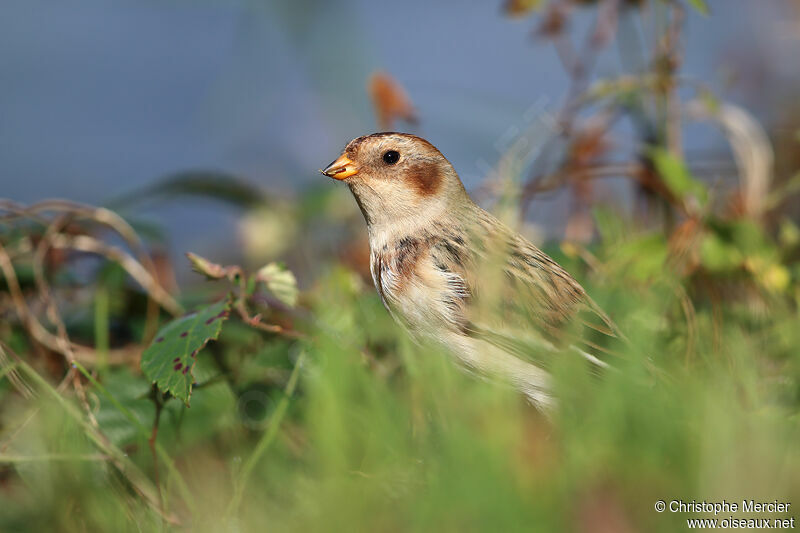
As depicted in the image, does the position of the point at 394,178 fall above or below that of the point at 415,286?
above

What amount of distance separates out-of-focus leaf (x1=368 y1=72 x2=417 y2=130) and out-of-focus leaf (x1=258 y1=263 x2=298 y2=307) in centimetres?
124

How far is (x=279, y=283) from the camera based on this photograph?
218 cm

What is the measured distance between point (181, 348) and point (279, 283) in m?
0.35

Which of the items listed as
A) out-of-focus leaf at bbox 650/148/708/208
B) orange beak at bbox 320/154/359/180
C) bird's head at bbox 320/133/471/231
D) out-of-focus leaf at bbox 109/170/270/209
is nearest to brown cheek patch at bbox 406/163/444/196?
bird's head at bbox 320/133/471/231

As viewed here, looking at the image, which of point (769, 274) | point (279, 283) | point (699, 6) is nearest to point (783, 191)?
point (769, 274)

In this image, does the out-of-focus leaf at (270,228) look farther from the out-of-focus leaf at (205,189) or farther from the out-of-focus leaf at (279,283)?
the out-of-focus leaf at (279,283)

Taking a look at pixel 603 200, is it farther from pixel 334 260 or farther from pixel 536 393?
pixel 536 393

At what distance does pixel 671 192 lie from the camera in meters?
3.15

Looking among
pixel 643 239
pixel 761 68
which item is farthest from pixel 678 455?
pixel 761 68

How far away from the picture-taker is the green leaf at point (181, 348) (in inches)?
72.1

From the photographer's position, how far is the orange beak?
→ 2.45m

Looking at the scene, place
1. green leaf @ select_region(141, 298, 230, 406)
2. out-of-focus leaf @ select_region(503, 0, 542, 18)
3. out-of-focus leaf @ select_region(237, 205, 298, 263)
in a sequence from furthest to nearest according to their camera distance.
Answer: out-of-focus leaf @ select_region(237, 205, 298, 263) < out-of-focus leaf @ select_region(503, 0, 542, 18) < green leaf @ select_region(141, 298, 230, 406)

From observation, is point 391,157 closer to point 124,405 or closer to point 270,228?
point 124,405

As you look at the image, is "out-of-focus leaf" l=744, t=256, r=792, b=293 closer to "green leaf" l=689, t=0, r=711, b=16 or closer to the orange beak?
"green leaf" l=689, t=0, r=711, b=16
